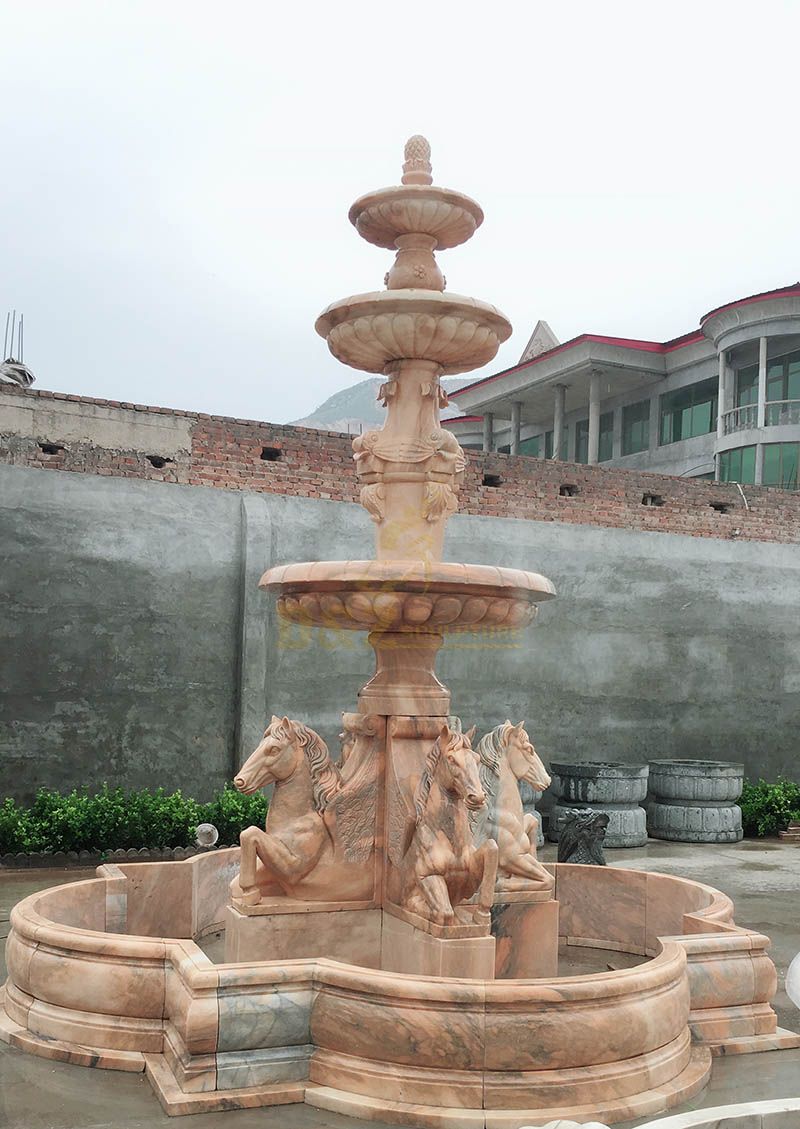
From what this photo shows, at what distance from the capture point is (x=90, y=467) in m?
10.7

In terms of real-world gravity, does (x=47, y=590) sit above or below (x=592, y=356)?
below

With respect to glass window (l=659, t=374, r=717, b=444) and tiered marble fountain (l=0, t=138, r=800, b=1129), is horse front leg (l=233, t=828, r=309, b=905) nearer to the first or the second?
tiered marble fountain (l=0, t=138, r=800, b=1129)

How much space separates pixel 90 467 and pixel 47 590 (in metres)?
1.28

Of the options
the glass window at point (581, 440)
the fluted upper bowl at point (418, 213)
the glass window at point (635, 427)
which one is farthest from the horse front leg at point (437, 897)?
the glass window at point (581, 440)

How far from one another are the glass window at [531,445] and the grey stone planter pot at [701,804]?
16.4m

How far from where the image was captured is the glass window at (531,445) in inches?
1112

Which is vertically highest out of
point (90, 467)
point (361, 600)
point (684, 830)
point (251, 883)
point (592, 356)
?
point (592, 356)

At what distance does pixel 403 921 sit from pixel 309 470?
272 inches

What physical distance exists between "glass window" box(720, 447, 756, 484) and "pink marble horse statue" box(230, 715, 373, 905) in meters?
17.0

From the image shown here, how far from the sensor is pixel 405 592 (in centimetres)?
531

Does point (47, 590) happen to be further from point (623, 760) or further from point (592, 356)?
point (592, 356)

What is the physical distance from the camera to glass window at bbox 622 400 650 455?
24859mm

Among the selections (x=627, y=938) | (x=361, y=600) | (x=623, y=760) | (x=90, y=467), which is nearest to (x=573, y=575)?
(x=623, y=760)

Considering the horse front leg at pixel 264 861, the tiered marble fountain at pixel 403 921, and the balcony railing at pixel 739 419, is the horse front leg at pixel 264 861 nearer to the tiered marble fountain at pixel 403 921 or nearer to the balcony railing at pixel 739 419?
the tiered marble fountain at pixel 403 921
